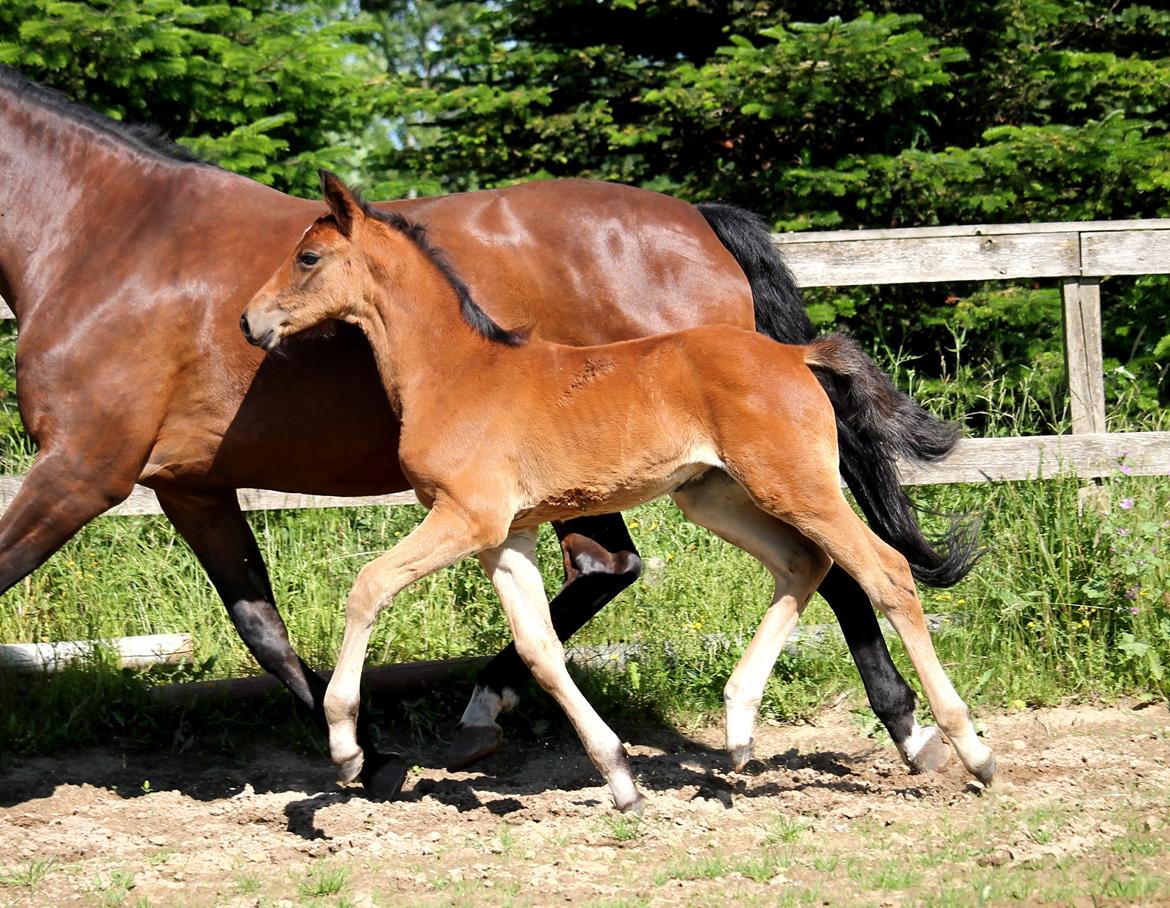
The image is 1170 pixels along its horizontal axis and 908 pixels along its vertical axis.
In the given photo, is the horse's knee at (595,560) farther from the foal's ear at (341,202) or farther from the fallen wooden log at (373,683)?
the foal's ear at (341,202)

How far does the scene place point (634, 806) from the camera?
4.12 m

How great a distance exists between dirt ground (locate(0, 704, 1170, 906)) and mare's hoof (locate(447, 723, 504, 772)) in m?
0.11

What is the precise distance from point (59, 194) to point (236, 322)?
0.85m

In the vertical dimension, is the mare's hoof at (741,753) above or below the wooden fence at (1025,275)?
below

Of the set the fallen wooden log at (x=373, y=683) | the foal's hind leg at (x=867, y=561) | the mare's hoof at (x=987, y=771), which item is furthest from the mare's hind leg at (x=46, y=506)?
the mare's hoof at (x=987, y=771)

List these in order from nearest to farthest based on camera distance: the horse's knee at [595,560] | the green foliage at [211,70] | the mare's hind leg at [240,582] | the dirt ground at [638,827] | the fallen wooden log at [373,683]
A: the dirt ground at [638,827]
the mare's hind leg at [240,582]
the horse's knee at [595,560]
the fallen wooden log at [373,683]
the green foliage at [211,70]

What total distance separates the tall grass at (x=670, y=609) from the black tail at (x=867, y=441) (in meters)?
0.59

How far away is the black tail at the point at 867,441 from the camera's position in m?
4.50

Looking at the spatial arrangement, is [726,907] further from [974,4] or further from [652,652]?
[974,4]

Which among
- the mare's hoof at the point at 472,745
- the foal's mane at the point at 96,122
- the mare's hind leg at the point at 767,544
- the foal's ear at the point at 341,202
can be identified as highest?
the foal's mane at the point at 96,122

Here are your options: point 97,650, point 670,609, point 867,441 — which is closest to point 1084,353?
point 867,441

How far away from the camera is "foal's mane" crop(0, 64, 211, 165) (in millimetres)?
4762

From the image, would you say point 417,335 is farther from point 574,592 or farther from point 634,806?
point 634,806

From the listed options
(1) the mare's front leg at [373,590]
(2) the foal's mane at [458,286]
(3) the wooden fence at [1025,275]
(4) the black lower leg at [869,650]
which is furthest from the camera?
(3) the wooden fence at [1025,275]
